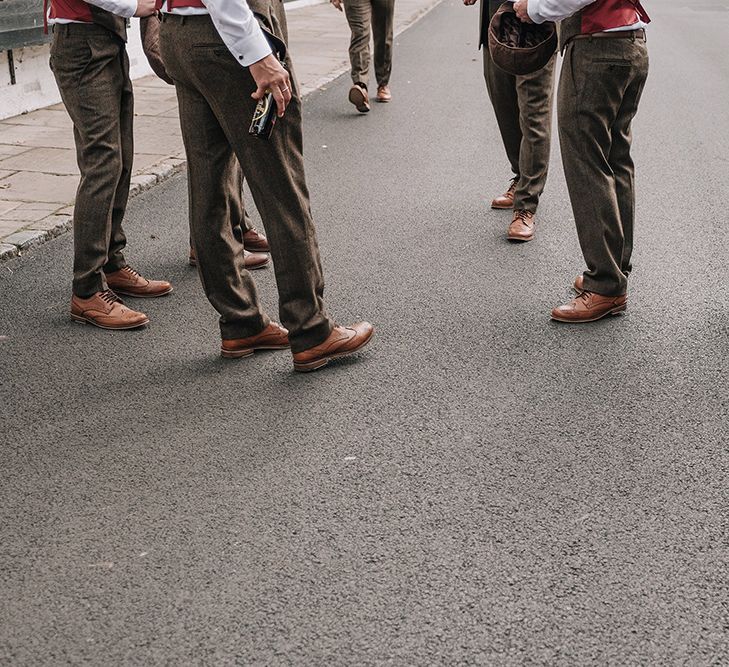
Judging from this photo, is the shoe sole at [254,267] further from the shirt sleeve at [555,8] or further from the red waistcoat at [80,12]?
the shirt sleeve at [555,8]

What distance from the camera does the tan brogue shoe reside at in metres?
4.63

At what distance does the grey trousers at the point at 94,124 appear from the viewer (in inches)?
187

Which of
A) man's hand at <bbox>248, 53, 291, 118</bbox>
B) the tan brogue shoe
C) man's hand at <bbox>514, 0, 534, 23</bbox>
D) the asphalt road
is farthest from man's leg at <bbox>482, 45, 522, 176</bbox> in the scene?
man's hand at <bbox>248, 53, 291, 118</bbox>

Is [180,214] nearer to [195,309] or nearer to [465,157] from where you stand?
[195,309]

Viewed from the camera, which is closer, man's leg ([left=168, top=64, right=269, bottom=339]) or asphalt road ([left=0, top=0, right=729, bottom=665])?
asphalt road ([left=0, top=0, right=729, bottom=665])

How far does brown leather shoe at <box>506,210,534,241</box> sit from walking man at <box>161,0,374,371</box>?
1986 millimetres

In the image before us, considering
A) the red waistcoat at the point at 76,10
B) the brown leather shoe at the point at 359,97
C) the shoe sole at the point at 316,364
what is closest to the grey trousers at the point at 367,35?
the brown leather shoe at the point at 359,97

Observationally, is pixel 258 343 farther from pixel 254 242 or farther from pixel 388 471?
pixel 254 242

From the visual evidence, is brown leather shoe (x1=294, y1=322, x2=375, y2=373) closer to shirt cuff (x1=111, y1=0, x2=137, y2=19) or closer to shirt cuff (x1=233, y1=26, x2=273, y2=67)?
shirt cuff (x1=233, y1=26, x2=273, y2=67)

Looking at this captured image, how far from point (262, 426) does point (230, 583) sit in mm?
1054

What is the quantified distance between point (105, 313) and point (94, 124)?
830 mm

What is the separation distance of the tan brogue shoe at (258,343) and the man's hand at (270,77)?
1133 millimetres

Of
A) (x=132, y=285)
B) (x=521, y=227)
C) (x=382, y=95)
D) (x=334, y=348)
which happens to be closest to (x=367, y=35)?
(x=382, y=95)

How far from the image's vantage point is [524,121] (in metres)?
6.39
